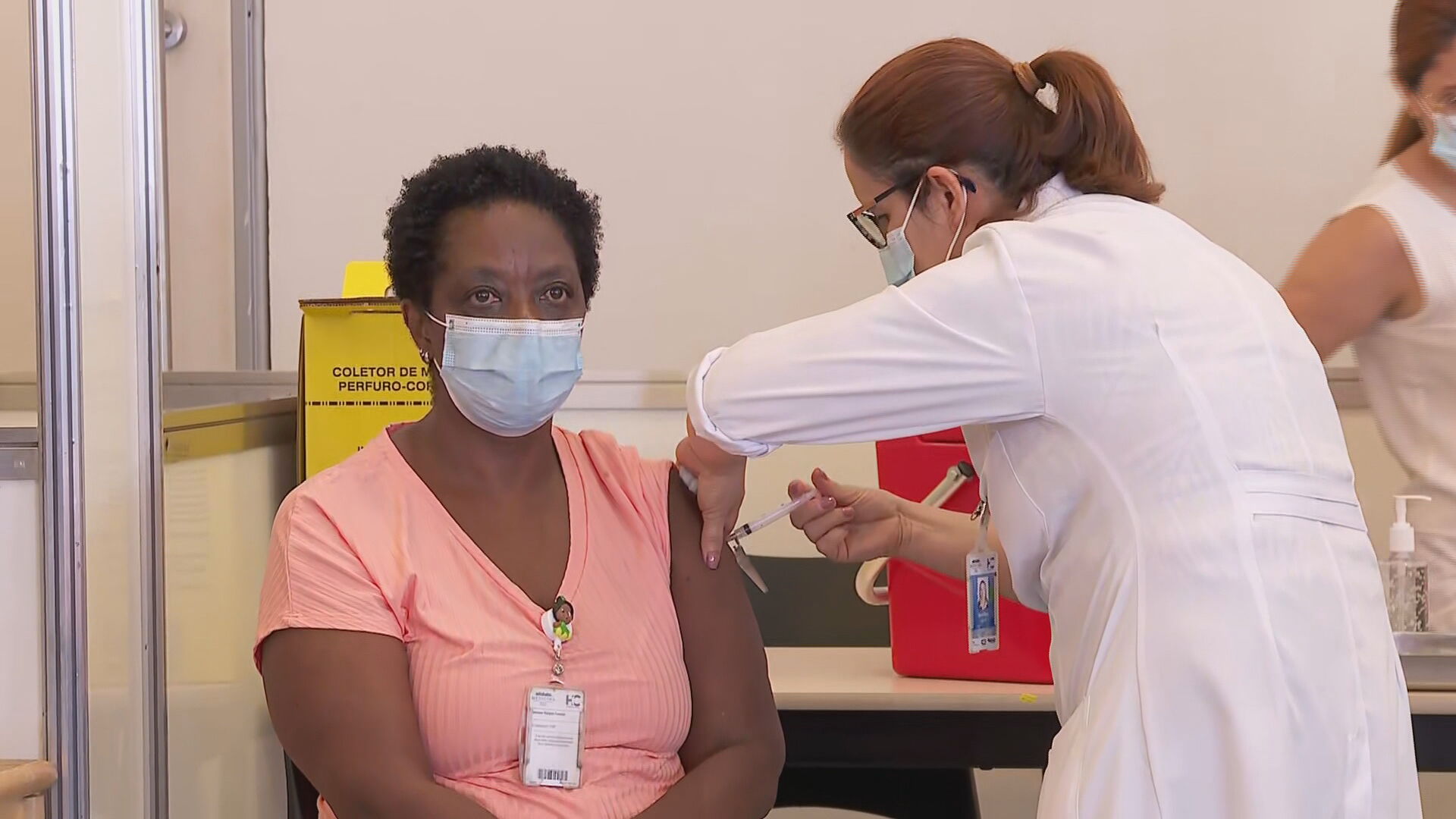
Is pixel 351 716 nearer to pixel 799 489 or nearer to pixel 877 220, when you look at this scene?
pixel 799 489

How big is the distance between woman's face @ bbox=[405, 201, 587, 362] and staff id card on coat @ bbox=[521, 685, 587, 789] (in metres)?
0.40

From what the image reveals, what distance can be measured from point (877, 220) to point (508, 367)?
0.42m

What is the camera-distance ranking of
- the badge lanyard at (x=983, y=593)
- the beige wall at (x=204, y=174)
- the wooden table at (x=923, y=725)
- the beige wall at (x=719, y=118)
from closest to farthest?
the badge lanyard at (x=983, y=593)
the wooden table at (x=923, y=725)
the beige wall at (x=719, y=118)
the beige wall at (x=204, y=174)

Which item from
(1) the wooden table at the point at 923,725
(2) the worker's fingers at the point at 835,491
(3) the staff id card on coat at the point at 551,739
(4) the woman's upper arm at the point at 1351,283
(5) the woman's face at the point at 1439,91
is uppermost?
(5) the woman's face at the point at 1439,91

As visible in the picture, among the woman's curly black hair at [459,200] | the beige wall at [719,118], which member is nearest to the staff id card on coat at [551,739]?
the woman's curly black hair at [459,200]

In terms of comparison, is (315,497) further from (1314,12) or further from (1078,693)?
(1314,12)

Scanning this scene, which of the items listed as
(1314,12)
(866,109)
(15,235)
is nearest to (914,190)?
(866,109)

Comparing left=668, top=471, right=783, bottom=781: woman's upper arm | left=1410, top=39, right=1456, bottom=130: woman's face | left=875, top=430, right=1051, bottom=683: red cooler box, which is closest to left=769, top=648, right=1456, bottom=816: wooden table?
left=875, top=430, right=1051, bottom=683: red cooler box

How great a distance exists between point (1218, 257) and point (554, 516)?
0.75 m

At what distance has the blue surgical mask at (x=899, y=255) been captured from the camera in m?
1.35

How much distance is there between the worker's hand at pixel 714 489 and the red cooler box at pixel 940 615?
1.54 feet

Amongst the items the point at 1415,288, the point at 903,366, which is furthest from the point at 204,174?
the point at 1415,288

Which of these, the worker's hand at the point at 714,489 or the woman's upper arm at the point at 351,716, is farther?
the worker's hand at the point at 714,489

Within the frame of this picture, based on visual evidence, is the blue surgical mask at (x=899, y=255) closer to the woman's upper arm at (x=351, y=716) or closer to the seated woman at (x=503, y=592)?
the seated woman at (x=503, y=592)
